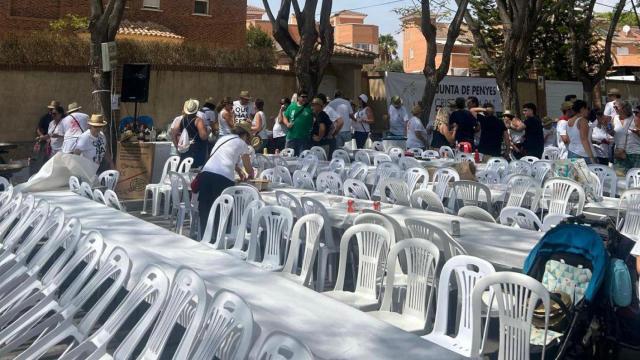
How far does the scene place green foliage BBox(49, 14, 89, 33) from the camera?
23984mm

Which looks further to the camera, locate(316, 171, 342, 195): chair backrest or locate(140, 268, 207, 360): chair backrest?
locate(316, 171, 342, 195): chair backrest

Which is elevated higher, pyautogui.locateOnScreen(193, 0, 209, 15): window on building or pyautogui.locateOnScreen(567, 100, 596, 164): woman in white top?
pyautogui.locateOnScreen(193, 0, 209, 15): window on building

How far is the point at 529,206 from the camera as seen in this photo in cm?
830

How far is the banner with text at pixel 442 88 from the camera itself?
22594 mm

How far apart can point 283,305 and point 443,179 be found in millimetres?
5553

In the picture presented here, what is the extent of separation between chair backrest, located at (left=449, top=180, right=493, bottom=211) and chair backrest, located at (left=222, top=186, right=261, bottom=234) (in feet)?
7.80

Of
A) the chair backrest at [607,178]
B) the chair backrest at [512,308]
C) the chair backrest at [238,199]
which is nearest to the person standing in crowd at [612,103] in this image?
the chair backrest at [607,178]

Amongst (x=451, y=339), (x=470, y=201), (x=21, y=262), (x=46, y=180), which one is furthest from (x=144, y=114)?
(x=451, y=339)

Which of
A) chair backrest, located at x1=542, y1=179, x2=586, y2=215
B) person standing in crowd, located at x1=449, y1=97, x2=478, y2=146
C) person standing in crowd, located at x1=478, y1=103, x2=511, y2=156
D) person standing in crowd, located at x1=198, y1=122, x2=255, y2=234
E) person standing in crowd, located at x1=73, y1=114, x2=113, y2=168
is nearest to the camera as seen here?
person standing in crowd, located at x1=198, y1=122, x2=255, y2=234

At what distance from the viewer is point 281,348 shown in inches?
110

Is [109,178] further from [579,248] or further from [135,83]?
[579,248]

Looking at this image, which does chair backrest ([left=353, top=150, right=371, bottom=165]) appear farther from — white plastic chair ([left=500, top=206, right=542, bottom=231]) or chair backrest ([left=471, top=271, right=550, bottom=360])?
chair backrest ([left=471, top=271, right=550, bottom=360])

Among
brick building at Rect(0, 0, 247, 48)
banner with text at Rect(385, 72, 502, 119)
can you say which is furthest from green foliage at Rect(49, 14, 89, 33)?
banner with text at Rect(385, 72, 502, 119)

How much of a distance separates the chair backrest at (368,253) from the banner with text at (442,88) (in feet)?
56.9
